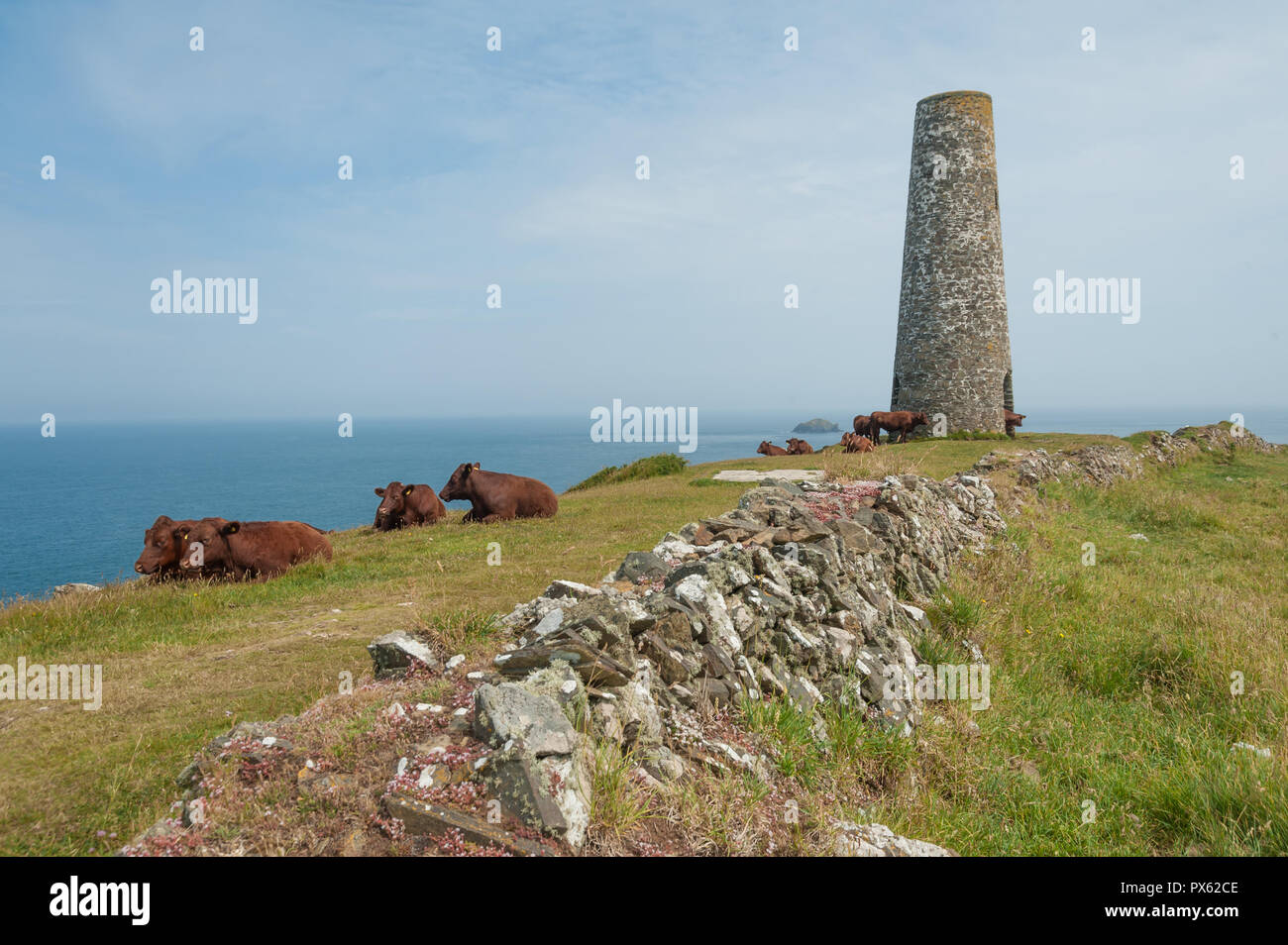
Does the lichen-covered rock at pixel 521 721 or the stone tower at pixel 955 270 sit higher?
the stone tower at pixel 955 270

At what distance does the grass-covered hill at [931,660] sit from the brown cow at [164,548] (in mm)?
709

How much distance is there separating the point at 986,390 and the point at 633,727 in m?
28.9

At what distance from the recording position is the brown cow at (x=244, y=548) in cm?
1034

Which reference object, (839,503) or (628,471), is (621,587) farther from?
(628,471)

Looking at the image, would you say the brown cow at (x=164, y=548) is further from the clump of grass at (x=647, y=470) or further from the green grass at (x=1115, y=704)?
the clump of grass at (x=647, y=470)

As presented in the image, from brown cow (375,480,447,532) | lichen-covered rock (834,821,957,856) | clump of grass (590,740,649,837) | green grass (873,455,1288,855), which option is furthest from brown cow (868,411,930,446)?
clump of grass (590,740,649,837)

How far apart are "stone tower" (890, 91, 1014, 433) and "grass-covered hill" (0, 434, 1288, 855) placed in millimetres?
15978

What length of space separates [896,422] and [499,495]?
60.5 ft

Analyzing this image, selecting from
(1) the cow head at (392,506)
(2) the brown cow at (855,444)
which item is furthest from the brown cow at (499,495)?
(2) the brown cow at (855,444)

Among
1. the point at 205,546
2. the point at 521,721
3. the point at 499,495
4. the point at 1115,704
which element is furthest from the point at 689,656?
the point at 499,495

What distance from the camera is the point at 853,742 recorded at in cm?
548

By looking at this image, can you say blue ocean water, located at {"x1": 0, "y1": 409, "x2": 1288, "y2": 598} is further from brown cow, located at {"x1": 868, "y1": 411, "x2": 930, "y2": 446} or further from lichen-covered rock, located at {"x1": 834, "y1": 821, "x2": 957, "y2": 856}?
brown cow, located at {"x1": 868, "y1": 411, "x2": 930, "y2": 446}

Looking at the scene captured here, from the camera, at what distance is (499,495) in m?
15.1
